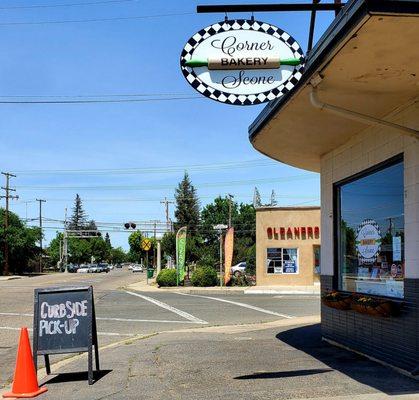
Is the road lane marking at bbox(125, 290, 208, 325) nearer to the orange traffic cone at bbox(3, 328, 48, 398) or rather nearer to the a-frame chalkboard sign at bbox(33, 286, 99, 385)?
the a-frame chalkboard sign at bbox(33, 286, 99, 385)

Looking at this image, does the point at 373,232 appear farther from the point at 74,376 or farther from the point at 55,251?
the point at 55,251

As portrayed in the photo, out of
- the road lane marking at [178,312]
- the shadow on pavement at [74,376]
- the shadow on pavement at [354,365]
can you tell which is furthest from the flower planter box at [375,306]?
the road lane marking at [178,312]

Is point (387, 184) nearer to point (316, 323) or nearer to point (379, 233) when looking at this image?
point (379, 233)

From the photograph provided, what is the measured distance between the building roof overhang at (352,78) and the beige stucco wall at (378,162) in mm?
187

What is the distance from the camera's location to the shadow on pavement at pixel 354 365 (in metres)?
6.76

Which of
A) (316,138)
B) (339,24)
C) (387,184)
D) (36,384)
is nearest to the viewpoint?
(339,24)

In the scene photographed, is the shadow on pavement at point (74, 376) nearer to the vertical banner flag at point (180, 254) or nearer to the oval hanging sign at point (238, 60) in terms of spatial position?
the oval hanging sign at point (238, 60)

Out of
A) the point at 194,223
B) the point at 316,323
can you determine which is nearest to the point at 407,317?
the point at 316,323

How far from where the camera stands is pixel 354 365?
A: 8211 mm

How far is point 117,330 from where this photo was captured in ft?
47.1

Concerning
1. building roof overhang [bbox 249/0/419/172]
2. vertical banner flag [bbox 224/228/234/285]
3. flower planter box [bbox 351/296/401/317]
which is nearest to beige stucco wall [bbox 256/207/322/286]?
vertical banner flag [bbox 224/228/234/285]

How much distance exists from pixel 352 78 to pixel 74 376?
18.2 ft

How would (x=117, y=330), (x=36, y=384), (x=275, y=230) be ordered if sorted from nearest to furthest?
1. (x=36, y=384)
2. (x=117, y=330)
3. (x=275, y=230)

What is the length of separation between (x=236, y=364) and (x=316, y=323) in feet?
20.9
